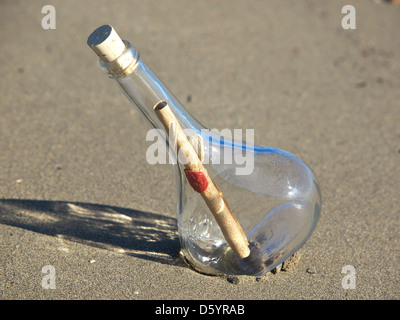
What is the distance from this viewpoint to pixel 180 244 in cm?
188

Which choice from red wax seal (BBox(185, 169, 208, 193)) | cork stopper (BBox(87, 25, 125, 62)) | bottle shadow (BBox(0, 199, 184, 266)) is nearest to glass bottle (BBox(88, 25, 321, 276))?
red wax seal (BBox(185, 169, 208, 193))

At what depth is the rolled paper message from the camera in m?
1.57

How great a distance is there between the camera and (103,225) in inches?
79.4

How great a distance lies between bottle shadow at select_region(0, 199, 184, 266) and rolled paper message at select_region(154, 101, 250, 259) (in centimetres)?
24

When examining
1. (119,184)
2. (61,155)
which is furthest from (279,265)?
(61,155)

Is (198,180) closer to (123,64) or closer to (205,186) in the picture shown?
(205,186)

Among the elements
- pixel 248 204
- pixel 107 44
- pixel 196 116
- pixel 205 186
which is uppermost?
pixel 107 44

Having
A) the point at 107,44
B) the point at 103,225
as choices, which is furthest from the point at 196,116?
the point at 107,44

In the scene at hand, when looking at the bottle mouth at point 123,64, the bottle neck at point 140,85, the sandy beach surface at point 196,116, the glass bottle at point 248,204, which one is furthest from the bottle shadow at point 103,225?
the bottle mouth at point 123,64

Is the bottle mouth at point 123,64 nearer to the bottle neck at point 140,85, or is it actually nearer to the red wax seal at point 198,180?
the bottle neck at point 140,85

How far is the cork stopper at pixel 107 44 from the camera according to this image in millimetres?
1453

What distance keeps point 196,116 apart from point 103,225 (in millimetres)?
979

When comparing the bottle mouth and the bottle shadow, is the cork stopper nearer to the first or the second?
the bottle mouth

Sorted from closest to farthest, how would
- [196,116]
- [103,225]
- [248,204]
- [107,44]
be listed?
[107,44] → [248,204] → [103,225] → [196,116]
